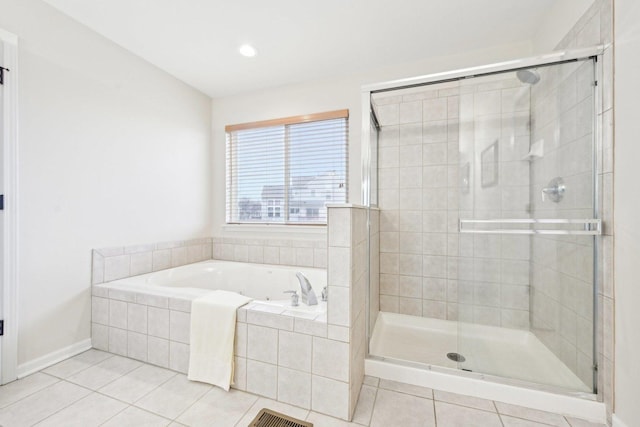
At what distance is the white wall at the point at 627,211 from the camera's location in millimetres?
1121

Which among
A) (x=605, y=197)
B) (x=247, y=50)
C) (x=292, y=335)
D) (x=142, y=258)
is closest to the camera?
(x=605, y=197)

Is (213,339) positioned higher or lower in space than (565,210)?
lower

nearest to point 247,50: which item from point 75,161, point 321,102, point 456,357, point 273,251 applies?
point 321,102

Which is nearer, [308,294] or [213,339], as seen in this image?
[213,339]

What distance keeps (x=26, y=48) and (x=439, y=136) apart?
2.94 metres

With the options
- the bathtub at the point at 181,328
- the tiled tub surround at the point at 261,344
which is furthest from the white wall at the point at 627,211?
the bathtub at the point at 181,328

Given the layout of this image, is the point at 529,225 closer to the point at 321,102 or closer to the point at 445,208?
the point at 445,208

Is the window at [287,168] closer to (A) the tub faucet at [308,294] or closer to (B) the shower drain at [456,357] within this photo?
(A) the tub faucet at [308,294]

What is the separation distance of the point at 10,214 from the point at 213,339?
4.61 ft

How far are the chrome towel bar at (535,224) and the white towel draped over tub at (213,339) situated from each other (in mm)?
1479

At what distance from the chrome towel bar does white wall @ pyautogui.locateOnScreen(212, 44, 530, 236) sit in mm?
1113

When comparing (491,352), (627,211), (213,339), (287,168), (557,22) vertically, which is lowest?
(491,352)

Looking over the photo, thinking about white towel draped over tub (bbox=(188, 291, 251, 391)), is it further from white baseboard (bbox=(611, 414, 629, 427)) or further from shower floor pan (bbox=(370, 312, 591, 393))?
white baseboard (bbox=(611, 414, 629, 427))

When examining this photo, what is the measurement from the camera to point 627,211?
1.17m
